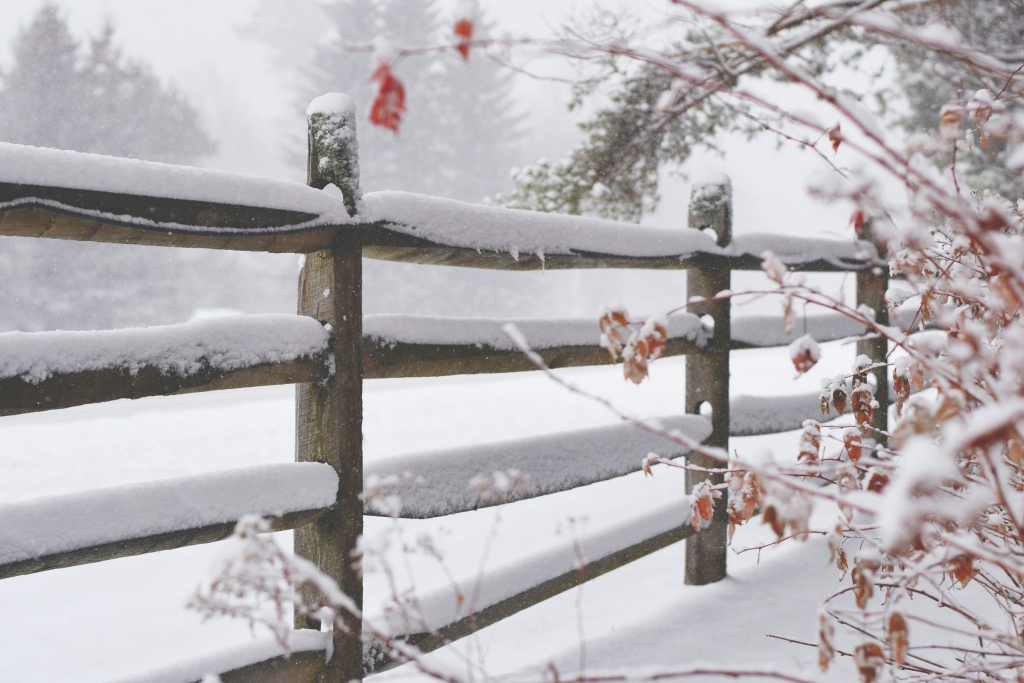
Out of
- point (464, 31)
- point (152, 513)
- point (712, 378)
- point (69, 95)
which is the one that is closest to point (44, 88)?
point (69, 95)

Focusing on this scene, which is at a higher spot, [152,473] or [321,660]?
[321,660]

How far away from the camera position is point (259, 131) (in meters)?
36.4

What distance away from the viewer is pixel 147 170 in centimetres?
157

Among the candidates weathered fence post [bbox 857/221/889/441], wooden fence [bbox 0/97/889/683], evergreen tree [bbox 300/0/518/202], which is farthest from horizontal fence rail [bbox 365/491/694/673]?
evergreen tree [bbox 300/0/518/202]

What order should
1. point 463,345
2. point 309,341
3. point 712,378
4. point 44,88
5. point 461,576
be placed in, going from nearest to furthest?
point 309,341
point 463,345
point 712,378
point 461,576
point 44,88

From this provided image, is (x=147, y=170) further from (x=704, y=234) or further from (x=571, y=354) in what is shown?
(x=704, y=234)

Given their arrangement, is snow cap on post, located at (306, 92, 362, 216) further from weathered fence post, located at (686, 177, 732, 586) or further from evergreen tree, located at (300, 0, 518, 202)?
evergreen tree, located at (300, 0, 518, 202)

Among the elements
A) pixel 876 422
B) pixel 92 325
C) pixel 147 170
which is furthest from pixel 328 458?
pixel 92 325

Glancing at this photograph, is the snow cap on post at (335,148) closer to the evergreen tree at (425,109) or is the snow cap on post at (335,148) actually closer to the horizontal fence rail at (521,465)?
the horizontal fence rail at (521,465)

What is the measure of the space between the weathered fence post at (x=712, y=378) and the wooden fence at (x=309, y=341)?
47 centimetres

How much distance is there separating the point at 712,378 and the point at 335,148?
206cm

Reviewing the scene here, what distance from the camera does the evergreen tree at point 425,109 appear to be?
25.3 metres

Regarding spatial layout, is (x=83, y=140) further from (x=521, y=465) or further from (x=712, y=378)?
(x=521, y=465)

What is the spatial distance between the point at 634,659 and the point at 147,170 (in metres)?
2.08
